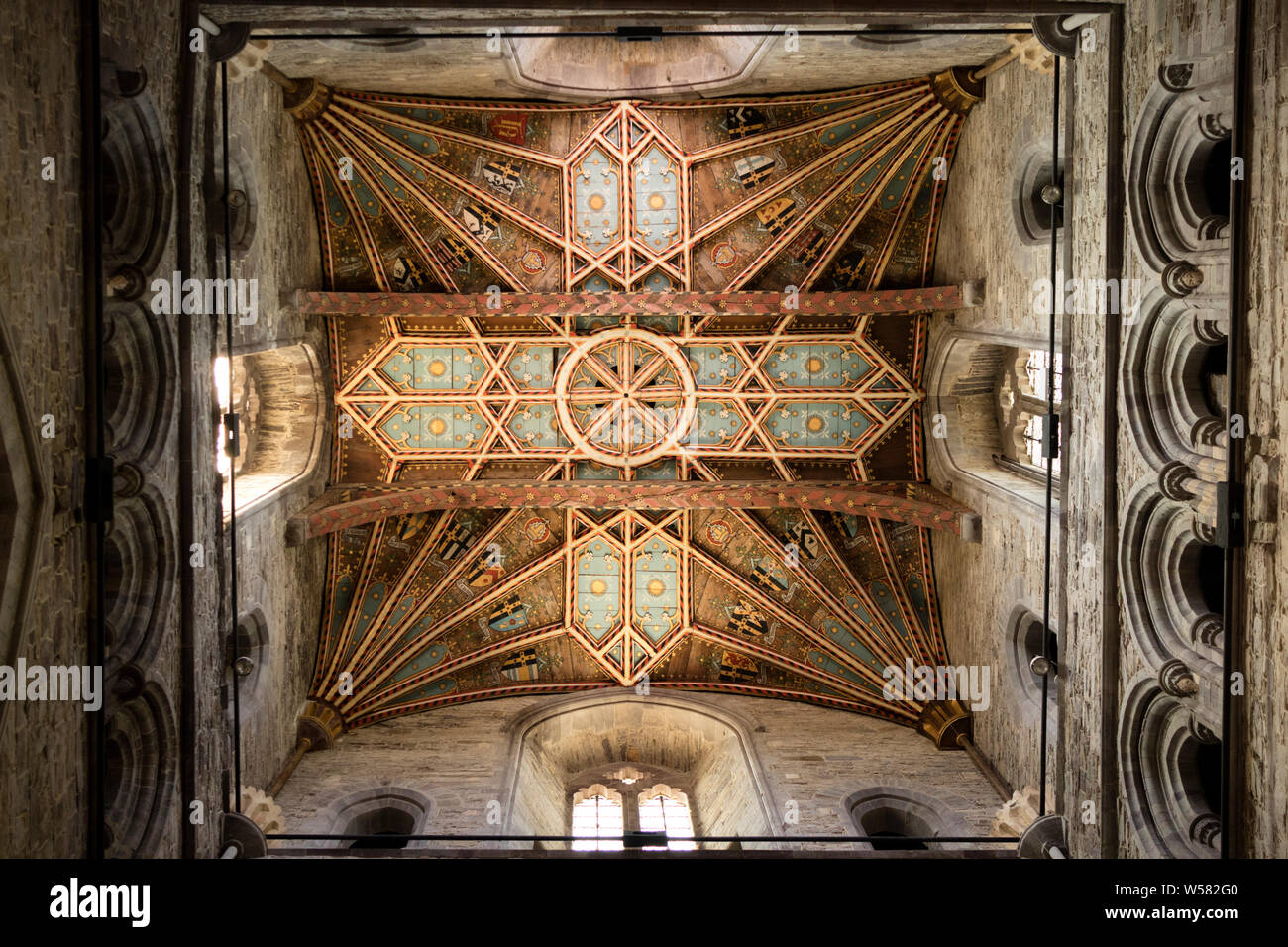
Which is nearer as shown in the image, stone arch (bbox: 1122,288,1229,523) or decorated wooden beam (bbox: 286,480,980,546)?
stone arch (bbox: 1122,288,1229,523)

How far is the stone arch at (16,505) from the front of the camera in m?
6.31

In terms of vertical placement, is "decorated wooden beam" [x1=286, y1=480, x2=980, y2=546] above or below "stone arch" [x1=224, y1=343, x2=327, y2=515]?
below

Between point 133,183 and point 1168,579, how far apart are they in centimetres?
899

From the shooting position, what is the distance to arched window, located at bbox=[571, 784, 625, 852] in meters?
13.2

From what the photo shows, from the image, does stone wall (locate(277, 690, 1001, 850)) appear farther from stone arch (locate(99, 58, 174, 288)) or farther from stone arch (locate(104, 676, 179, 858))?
stone arch (locate(99, 58, 174, 288))

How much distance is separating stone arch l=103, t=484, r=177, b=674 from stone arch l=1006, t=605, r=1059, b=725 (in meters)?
8.48

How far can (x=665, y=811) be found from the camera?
537 inches

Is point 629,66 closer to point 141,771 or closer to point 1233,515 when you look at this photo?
point 1233,515

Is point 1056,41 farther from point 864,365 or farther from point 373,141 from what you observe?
point 373,141

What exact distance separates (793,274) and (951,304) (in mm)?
2182

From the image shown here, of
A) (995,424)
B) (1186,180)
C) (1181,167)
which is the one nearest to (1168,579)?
(1186,180)

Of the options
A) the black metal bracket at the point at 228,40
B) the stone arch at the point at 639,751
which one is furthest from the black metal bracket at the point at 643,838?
the black metal bracket at the point at 228,40

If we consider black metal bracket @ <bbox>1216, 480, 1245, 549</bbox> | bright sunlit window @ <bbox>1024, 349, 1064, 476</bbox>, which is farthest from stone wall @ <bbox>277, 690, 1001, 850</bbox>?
black metal bracket @ <bbox>1216, 480, 1245, 549</bbox>

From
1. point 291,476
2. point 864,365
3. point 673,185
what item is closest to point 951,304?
point 864,365
